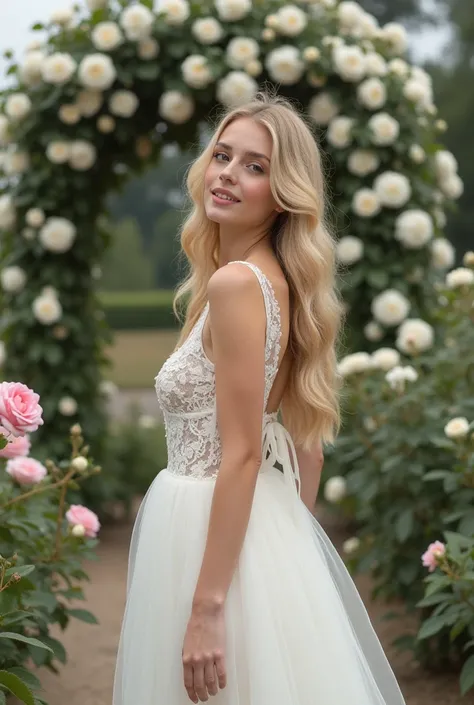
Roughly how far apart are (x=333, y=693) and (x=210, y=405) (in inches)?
22.6

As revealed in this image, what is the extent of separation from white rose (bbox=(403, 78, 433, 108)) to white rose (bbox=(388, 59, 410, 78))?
0.05m

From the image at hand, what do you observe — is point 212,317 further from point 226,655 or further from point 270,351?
point 226,655

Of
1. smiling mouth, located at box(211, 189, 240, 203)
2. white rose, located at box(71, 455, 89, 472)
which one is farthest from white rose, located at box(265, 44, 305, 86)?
smiling mouth, located at box(211, 189, 240, 203)

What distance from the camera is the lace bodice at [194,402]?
71.9 inches

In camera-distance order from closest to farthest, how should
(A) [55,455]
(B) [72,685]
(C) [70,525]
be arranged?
(C) [70,525]
(B) [72,685]
(A) [55,455]

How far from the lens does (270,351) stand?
5.86 feet

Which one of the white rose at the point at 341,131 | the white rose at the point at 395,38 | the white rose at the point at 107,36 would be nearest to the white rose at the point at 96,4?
the white rose at the point at 107,36

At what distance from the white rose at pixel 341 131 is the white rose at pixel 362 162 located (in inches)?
2.9

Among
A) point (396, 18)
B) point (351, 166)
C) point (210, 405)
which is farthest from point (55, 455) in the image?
point (396, 18)

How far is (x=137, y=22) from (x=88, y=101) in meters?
0.43

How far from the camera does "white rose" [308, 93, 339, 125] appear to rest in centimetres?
458

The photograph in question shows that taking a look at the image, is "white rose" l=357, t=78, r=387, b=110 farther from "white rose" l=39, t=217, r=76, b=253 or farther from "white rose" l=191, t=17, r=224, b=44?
"white rose" l=39, t=217, r=76, b=253

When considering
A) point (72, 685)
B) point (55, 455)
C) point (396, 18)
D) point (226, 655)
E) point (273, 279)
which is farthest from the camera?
point (396, 18)

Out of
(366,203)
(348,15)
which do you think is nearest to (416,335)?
(366,203)
